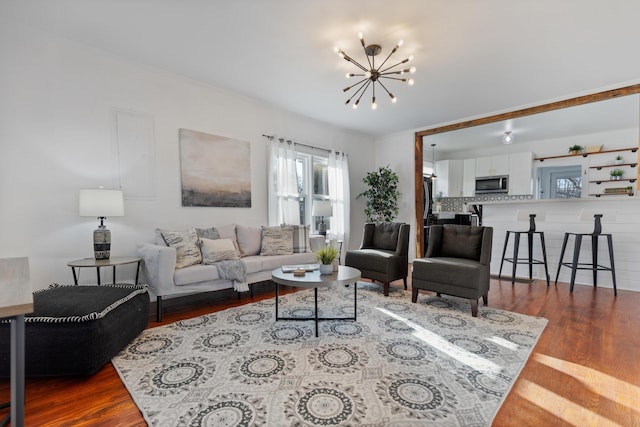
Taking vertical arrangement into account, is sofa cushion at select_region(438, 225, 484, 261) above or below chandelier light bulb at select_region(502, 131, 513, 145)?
below

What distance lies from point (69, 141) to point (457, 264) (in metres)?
4.10

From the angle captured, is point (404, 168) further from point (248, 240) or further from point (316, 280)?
point (316, 280)

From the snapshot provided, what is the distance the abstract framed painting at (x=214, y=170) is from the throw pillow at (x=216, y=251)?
0.70 meters

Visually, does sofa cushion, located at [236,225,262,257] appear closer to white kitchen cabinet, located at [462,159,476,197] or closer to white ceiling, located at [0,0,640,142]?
white ceiling, located at [0,0,640,142]

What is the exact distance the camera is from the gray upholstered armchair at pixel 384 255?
3723 mm

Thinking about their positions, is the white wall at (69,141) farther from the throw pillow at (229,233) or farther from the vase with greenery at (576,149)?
the vase with greenery at (576,149)

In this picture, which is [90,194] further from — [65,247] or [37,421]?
[37,421]

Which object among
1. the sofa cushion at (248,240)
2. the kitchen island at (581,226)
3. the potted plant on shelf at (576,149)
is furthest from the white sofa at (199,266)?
the potted plant on shelf at (576,149)

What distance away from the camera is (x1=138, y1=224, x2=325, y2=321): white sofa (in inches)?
113

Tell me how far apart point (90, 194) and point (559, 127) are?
749cm

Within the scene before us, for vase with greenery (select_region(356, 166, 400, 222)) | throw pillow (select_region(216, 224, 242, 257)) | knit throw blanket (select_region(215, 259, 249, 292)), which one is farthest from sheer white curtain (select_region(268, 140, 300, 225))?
vase with greenery (select_region(356, 166, 400, 222))

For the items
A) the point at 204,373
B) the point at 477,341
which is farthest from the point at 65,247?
the point at 477,341

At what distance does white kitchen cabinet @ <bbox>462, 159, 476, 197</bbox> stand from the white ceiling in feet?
10.6

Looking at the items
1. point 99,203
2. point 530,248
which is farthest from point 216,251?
point 530,248
